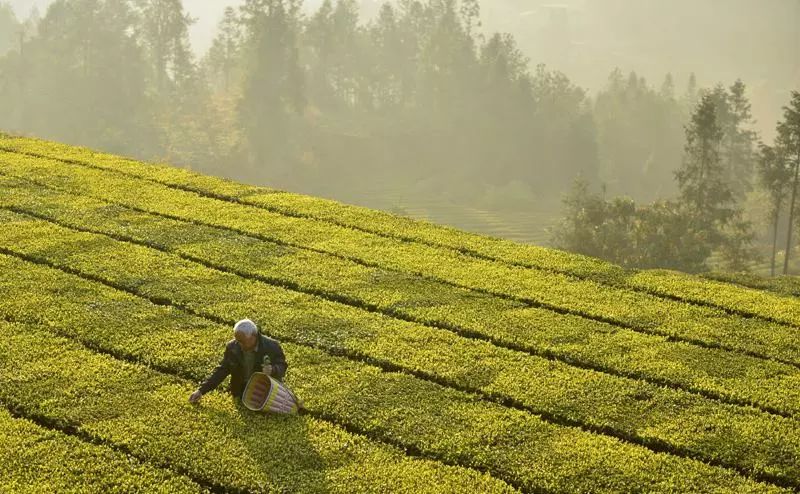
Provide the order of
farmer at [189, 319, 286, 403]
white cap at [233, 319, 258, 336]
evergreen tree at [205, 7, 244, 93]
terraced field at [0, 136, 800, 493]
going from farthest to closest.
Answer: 1. evergreen tree at [205, 7, 244, 93]
2. farmer at [189, 319, 286, 403]
3. white cap at [233, 319, 258, 336]
4. terraced field at [0, 136, 800, 493]

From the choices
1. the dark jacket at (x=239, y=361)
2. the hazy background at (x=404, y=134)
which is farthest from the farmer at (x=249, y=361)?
the hazy background at (x=404, y=134)

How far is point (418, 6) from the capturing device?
174m

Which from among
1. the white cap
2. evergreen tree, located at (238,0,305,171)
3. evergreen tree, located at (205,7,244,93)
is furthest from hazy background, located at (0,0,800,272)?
the white cap

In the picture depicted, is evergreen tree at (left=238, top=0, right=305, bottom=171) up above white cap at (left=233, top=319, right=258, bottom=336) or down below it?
above

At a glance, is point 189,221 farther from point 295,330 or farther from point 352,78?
point 352,78

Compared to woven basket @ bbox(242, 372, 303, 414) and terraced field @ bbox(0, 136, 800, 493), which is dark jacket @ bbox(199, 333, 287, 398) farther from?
terraced field @ bbox(0, 136, 800, 493)

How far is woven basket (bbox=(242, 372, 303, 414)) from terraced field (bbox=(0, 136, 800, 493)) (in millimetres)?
280

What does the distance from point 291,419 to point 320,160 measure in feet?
378

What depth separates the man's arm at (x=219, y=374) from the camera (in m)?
16.8

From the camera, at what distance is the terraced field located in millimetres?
15656

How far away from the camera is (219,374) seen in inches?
665

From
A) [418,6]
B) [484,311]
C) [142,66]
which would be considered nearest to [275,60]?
[142,66]

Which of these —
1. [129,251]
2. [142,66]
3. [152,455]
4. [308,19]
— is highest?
[308,19]

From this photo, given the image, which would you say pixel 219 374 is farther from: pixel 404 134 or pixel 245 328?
pixel 404 134
